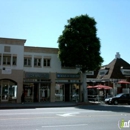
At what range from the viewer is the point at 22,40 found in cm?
3228

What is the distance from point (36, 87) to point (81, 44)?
28.8 ft

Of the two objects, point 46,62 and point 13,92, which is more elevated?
point 46,62

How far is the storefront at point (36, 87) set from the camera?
3275 cm

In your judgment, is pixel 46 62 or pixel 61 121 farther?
pixel 46 62

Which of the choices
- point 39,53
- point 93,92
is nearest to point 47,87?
point 39,53

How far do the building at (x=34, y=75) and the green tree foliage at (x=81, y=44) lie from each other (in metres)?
2.38

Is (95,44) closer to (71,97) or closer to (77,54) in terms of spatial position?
(77,54)

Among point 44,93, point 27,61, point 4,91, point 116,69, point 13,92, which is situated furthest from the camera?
point 116,69

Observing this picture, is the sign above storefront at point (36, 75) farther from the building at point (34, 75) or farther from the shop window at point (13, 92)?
the shop window at point (13, 92)

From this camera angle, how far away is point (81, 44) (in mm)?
31547

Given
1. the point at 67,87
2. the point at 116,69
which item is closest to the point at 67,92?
the point at 67,87

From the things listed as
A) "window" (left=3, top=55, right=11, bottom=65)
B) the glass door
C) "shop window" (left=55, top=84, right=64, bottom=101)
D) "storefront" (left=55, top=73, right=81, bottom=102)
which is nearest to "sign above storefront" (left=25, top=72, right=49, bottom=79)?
"storefront" (left=55, top=73, right=81, bottom=102)

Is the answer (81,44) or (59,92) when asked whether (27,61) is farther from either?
(81,44)

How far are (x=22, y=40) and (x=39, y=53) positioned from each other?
10.5 ft
